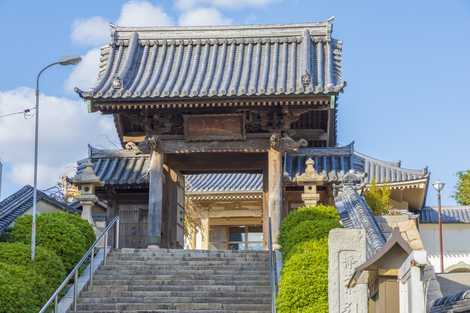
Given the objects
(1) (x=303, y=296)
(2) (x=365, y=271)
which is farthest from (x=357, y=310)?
(1) (x=303, y=296)

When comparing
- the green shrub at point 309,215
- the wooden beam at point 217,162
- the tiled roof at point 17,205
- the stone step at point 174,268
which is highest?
the wooden beam at point 217,162

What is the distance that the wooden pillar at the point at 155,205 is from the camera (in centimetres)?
2222

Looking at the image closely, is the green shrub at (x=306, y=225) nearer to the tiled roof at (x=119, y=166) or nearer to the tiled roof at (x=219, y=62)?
the tiled roof at (x=219, y=62)

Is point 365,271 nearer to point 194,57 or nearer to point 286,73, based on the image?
point 286,73

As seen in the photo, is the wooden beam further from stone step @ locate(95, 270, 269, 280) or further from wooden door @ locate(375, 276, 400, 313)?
wooden door @ locate(375, 276, 400, 313)

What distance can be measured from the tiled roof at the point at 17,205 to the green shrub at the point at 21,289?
3.27 metres

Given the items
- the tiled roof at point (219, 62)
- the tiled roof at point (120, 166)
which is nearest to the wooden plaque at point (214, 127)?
the tiled roof at point (219, 62)

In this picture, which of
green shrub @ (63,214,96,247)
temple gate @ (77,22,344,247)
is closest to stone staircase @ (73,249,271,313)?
green shrub @ (63,214,96,247)

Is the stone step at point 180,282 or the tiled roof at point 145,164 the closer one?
the stone step at point 180,282

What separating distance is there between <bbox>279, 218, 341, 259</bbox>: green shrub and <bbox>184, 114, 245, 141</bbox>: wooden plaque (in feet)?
19.6

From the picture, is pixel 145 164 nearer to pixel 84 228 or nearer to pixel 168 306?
pixel 84 228

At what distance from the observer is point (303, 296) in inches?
554

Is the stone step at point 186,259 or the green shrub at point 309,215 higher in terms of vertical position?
the green shrub at point 309,215

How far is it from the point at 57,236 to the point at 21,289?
3757mm
